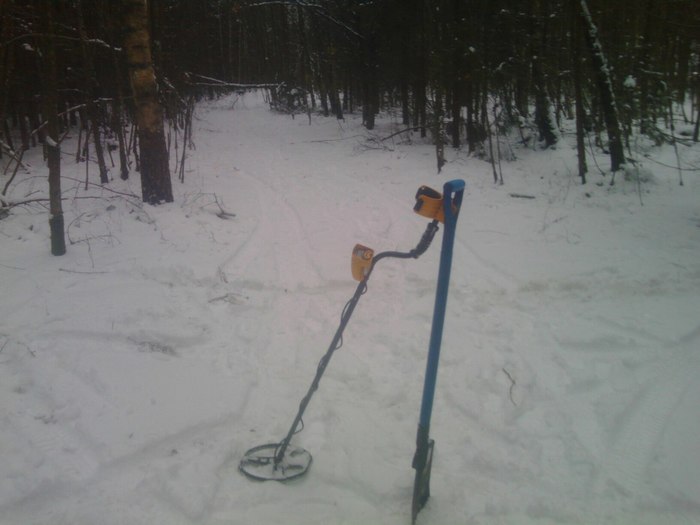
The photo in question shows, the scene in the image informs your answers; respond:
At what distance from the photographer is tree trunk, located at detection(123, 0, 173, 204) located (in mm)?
7797

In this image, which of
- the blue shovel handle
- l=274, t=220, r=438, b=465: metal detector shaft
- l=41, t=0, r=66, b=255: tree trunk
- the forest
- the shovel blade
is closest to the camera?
A: the blue shovel handle

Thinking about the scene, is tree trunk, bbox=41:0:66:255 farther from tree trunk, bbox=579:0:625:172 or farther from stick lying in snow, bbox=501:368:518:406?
tree trunk, bbox=579:0:625:172

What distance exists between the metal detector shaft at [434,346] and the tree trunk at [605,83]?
9.39 meters

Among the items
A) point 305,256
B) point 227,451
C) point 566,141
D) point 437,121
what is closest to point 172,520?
point 227,451

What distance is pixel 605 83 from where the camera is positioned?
10.3 meters

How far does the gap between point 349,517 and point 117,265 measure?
14.2 ft

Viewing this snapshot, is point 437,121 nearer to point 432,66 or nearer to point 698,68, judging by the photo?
point 432,66

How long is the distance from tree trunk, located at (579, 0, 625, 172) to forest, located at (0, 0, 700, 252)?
1.0 inches

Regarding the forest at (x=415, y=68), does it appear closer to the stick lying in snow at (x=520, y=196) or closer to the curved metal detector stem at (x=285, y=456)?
the stick lying in snow at (x=520, y=196)

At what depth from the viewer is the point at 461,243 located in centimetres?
772

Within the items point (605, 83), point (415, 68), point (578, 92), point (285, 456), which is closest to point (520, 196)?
point (578, 92)

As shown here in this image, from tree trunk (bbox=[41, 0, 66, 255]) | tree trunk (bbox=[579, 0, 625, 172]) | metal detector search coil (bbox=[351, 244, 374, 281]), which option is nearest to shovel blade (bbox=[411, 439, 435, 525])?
metal detector search coil (bbox=[351, 244, 374, 281])

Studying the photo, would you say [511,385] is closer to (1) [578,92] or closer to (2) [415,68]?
(1) [578,92]

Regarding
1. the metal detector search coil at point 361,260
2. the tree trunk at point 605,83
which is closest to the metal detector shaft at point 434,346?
the metal detector search coil at point 361,260
